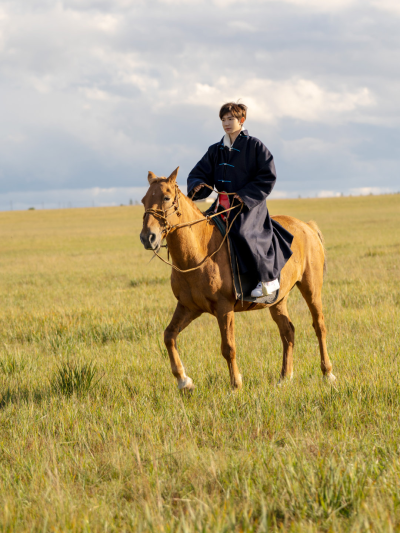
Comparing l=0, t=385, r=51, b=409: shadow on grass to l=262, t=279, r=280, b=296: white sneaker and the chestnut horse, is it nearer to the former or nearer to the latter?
the chestnut horse

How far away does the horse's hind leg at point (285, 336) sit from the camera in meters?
5.56

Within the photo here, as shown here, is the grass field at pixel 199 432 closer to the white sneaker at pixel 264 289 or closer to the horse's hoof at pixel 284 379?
the horse's hoof at pixel 284 379

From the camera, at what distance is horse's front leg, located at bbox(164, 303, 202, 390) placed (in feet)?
15.6

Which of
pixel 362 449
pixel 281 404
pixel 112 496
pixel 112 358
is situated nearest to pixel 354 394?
pixel 281 404

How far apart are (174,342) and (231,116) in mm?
2516

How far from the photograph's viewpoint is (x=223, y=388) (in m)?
4.80

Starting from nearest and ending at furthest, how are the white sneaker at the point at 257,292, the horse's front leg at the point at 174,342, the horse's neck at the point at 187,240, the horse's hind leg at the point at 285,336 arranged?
the horse's neck at the point at 187,240 < the horse's front leg at the point at 174,342 < the white sneaker at the point at 257,292 < the horse's hind leg at the point at 285,336

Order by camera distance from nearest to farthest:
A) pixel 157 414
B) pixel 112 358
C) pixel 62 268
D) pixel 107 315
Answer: pixel 157 414
pixel 112 358
pixel 107 315
pixel 62 268

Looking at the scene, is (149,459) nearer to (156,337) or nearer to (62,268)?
(156,337)

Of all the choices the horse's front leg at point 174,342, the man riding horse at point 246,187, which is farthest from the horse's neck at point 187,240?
the horse's front leg at point 174,342

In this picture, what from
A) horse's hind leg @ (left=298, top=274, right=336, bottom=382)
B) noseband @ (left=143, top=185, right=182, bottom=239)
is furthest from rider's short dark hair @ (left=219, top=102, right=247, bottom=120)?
horse's hind leg @ (left=298, top=274, right=336, bottom=382)

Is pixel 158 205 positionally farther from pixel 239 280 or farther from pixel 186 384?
pixel 186 384

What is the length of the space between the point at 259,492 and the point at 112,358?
3.52 meters

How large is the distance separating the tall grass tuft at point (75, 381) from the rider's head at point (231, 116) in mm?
3066
